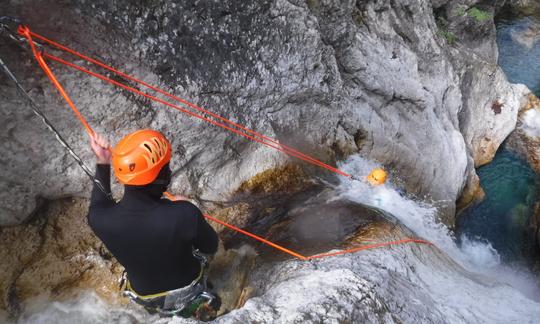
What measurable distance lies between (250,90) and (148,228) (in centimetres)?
301

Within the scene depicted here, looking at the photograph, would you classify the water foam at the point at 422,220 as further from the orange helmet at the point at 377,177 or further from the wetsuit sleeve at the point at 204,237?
the wetsuit sleeve at the point at 204,237

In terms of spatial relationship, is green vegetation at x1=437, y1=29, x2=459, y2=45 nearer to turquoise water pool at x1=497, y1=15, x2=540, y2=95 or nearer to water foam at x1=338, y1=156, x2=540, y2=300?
turquoise water pool at x1=497, y1=15, x2=540, y2=95

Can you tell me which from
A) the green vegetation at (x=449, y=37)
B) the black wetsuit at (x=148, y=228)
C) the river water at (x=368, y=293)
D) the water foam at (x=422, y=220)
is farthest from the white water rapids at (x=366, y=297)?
the green vegetation at (x=449, y=37)

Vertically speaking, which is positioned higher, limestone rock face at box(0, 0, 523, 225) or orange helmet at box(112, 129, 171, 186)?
orange helmet at box(112, 129, 171, 186)

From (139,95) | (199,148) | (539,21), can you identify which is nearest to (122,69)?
(139,95)

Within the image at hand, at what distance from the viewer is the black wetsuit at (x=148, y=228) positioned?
2375 mm

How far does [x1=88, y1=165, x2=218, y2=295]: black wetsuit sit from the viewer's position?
2.38 metres

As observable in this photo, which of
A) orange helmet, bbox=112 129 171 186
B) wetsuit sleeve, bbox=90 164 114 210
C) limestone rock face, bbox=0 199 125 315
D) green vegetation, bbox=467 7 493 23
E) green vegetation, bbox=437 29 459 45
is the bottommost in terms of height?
limestone rock face, bbox=0 199 125 315

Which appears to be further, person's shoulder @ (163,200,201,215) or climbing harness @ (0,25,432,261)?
climbing harness @ (0,25,432,261)

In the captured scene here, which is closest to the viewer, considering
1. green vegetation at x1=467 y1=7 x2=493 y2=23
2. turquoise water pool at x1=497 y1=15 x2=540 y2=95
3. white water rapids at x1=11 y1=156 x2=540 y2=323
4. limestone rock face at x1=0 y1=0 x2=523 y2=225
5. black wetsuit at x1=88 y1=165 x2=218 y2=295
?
black wetsuit at x1=88 y1=165 x2=218 y2=295

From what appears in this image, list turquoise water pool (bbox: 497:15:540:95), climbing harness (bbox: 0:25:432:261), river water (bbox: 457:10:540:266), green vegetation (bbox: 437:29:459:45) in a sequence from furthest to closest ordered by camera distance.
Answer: turquoise water pool (bbox: 497:15:540:95)
green vegetation (bbox: 437:29:459:45)
river water (bbox: 457:10:540:266)
climbing harness (bbox: 0:25:432:261)

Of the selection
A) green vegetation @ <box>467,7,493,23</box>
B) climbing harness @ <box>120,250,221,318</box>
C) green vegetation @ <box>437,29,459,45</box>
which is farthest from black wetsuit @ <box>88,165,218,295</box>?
green vegetation @ <box>467,7,493,23</box>

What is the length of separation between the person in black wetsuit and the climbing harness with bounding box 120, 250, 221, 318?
407 mm

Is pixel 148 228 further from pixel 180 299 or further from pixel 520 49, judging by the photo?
pixel 520 49
